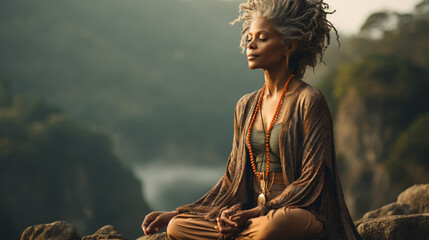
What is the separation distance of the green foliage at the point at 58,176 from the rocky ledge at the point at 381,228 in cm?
3715

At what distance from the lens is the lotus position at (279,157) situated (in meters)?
3.52

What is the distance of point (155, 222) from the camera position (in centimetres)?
382

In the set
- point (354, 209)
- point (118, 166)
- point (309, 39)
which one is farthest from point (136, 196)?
point (309, 39)

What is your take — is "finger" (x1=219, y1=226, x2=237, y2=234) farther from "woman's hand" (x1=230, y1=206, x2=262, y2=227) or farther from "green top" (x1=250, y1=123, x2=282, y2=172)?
"green top" (x1=250, y1=123, x2=282, y2=172)

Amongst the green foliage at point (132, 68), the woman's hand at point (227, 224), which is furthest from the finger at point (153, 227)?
the green foliage at point (132, 68)

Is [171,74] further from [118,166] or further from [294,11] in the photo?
[294,11]

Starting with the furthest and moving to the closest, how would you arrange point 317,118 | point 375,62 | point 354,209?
point 375,62 < point 354,209 < point 317,118

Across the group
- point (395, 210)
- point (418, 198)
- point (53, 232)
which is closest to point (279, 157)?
point (53, 232)

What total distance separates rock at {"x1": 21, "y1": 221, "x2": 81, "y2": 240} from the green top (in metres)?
1.92

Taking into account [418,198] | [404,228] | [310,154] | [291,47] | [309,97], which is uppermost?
[291,47]

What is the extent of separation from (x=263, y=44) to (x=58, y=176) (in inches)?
1758

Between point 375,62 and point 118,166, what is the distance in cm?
2848

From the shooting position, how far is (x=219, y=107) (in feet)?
250

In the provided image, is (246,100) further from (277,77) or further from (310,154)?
(310,154)
